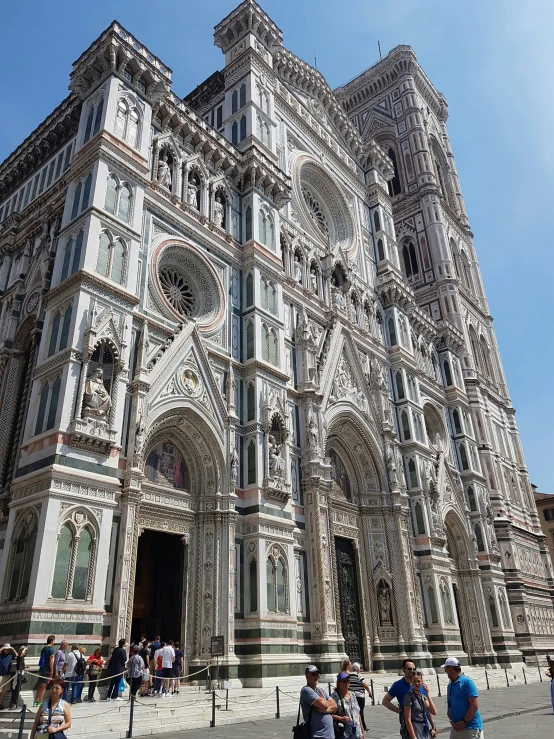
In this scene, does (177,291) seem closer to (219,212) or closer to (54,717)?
(219,212)

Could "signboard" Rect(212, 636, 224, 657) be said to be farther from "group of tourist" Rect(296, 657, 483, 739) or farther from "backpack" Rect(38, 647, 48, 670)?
"group of tourist" Rect(296, 657, 483, 739)

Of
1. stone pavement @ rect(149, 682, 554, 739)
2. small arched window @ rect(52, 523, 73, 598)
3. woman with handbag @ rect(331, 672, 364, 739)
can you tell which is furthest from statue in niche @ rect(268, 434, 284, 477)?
woman with handbag @ rect(331, 672, 364, 739)

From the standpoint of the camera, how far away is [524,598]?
34.2 metres

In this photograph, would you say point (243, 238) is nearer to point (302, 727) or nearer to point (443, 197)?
point (302, 727)

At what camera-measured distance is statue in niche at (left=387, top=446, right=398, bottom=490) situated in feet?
84.4

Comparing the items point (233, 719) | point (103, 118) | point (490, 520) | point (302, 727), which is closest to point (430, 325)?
point (490, 520)

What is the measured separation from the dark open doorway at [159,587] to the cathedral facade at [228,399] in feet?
0.27

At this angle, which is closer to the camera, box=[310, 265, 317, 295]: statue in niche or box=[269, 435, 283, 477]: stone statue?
box=[269, 435, 283, 477]: stone statue

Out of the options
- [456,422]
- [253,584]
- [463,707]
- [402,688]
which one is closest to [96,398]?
[253,584]

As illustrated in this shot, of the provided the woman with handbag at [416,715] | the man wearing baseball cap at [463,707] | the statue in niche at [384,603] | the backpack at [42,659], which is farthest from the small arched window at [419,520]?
the man wearing baseball cap at [463,707]

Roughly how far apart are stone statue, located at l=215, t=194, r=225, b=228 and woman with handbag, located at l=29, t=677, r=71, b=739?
17652mm

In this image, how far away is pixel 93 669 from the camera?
12234 mm

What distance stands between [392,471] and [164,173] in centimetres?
1520

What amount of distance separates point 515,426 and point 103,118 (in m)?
37.3
